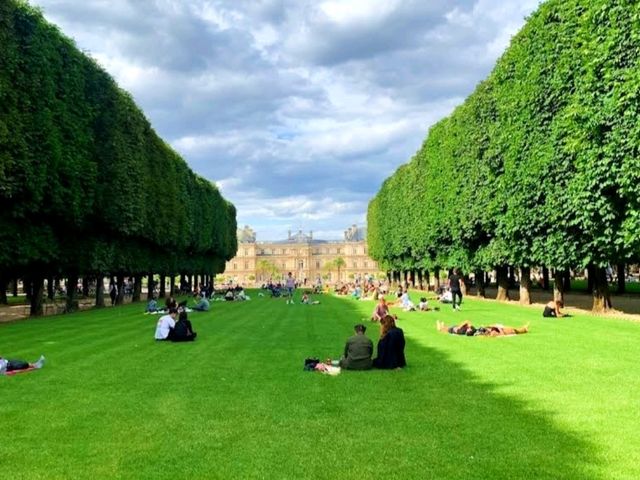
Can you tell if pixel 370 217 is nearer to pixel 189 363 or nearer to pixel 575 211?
pixel 575 211

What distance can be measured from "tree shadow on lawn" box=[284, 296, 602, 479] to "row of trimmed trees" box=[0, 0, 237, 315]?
22689 mm

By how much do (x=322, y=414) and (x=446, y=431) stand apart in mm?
2129

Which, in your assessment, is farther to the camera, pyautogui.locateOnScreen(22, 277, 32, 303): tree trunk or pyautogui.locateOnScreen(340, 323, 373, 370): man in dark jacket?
pyautogui.locateOnScreen(22, 277, 32, 303): tree trunk

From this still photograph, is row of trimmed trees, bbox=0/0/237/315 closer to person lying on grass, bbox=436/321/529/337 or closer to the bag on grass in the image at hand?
the bag on grass

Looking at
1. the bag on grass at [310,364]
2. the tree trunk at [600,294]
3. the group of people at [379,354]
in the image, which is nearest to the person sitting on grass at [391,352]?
the group of people at [379,354]

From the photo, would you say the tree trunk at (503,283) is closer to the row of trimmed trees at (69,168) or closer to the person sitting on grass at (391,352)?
the row of trimmed trees at (69,168)

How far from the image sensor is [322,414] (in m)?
10.4

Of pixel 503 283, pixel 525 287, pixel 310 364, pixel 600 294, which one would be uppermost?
pixel 503 283

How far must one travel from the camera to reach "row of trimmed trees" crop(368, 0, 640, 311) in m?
23.7

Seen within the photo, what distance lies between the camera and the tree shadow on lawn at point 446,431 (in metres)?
7.60

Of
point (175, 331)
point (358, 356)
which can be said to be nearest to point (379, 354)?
point (358, 356)

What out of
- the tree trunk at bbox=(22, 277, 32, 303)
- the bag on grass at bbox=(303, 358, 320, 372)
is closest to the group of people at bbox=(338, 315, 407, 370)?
the bag on grass at bbox=(303, 358, 320, 372)

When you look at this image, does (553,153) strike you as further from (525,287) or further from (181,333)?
(181,333)

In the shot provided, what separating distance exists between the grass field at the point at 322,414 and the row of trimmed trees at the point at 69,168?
1427cm
